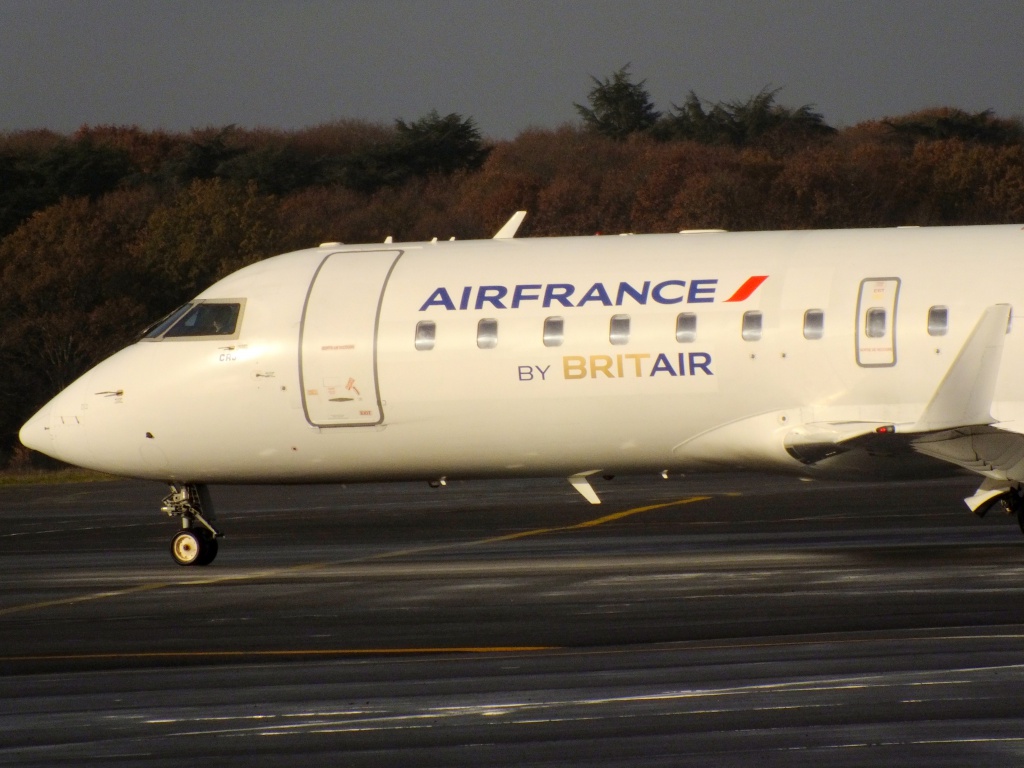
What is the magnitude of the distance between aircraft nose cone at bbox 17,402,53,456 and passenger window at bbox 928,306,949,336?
1043 centimetres

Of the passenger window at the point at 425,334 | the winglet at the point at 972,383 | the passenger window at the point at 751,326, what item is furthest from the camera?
the passenger window at the point at 425,334

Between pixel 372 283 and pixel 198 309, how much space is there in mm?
2258

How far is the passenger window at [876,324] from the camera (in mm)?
17172

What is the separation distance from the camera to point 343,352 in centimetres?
1878

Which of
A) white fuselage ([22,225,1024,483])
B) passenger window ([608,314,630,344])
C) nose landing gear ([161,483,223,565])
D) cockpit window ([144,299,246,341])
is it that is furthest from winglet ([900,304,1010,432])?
nose landing gear ([161,483,223,565])

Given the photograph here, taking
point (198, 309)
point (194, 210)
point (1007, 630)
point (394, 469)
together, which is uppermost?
point (194, 210)

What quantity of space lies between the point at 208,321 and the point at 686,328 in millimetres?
5888

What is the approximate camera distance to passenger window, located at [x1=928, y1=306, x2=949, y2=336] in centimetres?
1703

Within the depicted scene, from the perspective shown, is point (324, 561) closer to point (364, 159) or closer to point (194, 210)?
point (194, 210)

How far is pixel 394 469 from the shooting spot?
62.4ft

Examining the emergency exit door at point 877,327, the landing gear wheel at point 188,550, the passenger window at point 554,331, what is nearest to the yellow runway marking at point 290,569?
the landing gear wheel at point 188,550

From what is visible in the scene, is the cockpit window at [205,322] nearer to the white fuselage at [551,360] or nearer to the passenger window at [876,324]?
the white fuselage at [551,360]

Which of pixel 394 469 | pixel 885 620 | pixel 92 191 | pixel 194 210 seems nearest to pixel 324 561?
pixel 394 469

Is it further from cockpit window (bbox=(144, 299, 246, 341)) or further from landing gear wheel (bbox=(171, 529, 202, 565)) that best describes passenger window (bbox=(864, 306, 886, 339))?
landing gear wheel (bbox=(171, 529, 202, 565))
